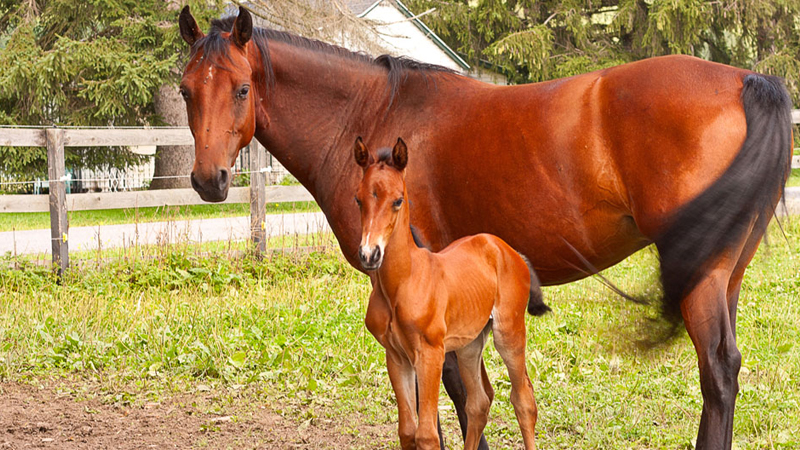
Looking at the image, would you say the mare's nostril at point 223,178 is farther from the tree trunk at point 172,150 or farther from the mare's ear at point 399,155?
the tree trunk at point 172,150

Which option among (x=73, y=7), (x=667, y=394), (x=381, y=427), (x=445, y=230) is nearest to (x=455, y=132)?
(x=445, y=230)

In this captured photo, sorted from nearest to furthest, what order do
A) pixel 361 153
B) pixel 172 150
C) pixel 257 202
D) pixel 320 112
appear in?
pixel 361 153
pixel 320 112
pixel 257 202
pixel 172 150

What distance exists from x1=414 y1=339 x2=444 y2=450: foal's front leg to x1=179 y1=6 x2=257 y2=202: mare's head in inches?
47.6

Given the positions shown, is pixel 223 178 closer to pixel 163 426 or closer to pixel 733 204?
pixel 163 426

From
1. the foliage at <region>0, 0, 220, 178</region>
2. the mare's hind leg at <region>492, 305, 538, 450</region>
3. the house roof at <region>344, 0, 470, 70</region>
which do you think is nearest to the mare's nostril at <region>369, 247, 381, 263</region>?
the mare's hind leg at <region>492, 305, 538, 450</region>

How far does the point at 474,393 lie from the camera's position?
3.25 metres

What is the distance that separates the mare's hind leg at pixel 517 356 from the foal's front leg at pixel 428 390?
0.39 m

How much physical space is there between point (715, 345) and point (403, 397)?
4.42ft

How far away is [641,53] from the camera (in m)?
23.5

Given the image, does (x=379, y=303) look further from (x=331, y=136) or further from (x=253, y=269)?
(x=253, y=269)

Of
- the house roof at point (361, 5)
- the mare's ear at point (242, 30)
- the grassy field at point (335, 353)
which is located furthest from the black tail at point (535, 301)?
the house roof at point (361, 5)

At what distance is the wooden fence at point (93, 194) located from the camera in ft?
26.6

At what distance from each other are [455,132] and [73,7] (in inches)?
524

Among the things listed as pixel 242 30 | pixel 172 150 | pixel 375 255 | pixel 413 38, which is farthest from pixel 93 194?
pixel 413 38
